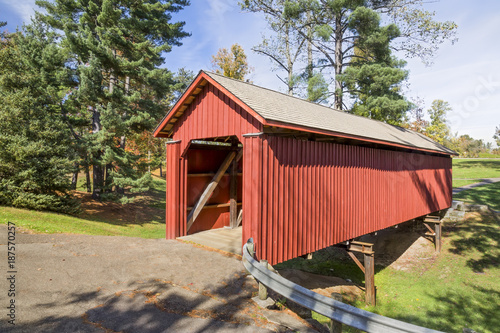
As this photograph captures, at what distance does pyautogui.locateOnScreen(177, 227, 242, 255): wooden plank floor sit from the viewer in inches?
302

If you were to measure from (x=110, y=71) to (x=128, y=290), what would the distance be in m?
17.1

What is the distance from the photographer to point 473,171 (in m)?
34.4

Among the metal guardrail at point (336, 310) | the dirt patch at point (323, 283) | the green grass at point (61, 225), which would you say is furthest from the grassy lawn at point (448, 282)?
the green grass at point (61, 225)

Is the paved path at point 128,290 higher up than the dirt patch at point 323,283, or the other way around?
the paved path at point 128,290

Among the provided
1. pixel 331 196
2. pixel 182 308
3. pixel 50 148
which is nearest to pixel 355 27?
pixel 331 196

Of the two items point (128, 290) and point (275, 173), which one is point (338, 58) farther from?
point (128, 290)

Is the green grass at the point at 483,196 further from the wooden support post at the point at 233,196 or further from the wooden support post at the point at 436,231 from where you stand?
the wooden support post at the point at 233,196

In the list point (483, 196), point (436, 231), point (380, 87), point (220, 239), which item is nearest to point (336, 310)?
point (220, 239)

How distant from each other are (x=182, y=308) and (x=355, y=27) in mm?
21403

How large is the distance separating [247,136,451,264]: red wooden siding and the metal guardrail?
2.00 metres

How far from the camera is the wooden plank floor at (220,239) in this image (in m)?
7.67

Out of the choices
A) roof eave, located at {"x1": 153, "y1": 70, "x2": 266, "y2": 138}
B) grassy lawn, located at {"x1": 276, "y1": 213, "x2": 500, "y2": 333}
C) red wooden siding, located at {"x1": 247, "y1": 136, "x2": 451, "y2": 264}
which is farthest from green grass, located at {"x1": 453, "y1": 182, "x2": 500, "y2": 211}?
roof eave, located at {"x1": 153, "y1": 70, "x2": 266, "y2": 138}

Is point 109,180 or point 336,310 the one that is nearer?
point 336,310

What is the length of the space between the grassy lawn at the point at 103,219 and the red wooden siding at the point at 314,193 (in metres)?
7.33
